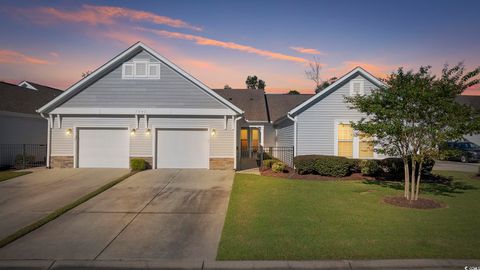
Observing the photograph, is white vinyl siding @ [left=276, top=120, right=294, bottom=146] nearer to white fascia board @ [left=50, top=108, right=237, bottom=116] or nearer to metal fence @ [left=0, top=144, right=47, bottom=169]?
white fascia board @ [left=50, top=108, right=237, bottom=116]

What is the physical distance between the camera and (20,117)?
20.3 meters

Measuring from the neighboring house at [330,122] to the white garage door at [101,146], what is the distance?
9.40 metres

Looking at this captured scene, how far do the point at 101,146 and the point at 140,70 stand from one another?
4.68 metres

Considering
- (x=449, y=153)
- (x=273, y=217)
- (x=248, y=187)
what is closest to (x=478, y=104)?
(x=449, y=153)

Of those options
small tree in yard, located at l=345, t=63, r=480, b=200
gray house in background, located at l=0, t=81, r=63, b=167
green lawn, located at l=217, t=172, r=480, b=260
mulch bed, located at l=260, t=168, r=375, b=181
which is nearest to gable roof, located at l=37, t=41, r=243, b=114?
mulch bed, located at l=260, t=168, r=375, b=181

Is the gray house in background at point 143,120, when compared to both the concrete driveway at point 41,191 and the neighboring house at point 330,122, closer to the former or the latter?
the neighboring house at point 330,122

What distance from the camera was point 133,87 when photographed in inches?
677

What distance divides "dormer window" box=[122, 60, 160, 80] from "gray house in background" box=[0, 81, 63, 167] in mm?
8053

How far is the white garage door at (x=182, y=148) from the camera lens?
17.3 metres

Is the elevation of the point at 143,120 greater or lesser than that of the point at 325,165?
greater

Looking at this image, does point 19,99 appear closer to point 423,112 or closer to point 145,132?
point 145,132

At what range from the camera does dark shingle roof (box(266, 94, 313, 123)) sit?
29241 mm

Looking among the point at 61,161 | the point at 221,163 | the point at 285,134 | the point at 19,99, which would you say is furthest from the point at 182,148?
the point at 19,99

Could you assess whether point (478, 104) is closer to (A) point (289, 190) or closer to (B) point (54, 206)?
(A) point (289, 190)
